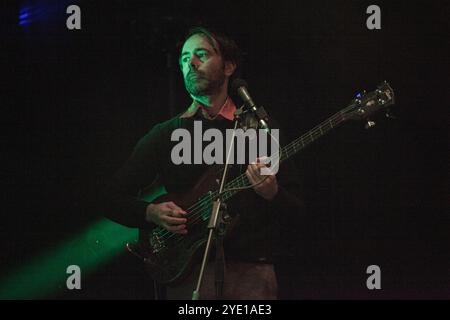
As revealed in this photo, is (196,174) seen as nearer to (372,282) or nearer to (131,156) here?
(131,156)

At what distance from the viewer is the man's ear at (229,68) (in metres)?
3.34

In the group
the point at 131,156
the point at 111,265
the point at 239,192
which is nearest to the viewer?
the point at 239,192

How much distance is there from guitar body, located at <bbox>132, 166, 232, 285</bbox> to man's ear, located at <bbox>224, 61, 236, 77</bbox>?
2.01ft

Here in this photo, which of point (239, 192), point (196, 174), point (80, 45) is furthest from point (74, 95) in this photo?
point (239, 192)

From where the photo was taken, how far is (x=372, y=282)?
3408 mm

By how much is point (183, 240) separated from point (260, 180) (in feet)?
1.89

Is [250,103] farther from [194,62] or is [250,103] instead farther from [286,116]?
[286,116]

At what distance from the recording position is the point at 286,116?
137 inches

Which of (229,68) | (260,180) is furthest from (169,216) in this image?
(229,68)

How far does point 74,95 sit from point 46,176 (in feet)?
1.74

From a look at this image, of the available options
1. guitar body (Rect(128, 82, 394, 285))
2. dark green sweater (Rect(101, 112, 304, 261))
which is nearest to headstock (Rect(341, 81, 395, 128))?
guitar body (Rect(128, 82, 394, 285))

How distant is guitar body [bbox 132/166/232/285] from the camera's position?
2.99m

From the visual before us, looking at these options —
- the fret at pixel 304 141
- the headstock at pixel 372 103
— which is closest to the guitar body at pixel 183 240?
the fret at pixel 304 141

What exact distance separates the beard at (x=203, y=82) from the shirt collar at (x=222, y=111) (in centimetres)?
8
